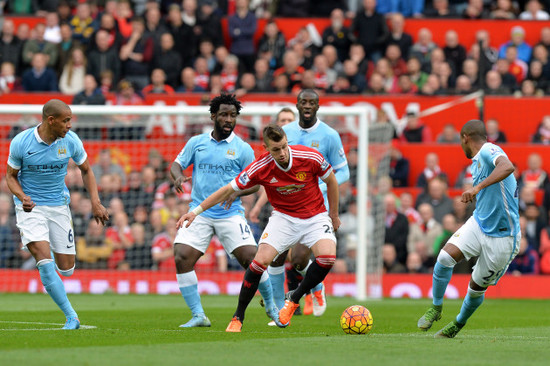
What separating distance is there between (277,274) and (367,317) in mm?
2478

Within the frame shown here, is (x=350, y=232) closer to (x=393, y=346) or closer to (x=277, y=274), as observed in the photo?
(x=277, y=274)

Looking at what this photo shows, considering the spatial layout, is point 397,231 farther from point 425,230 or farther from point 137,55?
point 137,55

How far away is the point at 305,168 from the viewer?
35.8ft

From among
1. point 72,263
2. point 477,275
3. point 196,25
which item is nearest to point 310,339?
point 477,275

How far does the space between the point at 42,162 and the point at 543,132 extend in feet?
45.7

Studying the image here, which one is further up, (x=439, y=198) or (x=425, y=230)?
(x=439, y=198)

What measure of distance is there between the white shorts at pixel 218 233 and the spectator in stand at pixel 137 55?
1229cm

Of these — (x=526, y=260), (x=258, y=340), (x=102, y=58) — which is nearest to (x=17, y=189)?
(x=258, y=340)

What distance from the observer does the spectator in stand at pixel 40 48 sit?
24.0 m

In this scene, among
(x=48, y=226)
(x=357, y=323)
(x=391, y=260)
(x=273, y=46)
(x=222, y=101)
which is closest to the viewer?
(x=357, y=323)

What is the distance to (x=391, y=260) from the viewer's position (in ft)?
66.0

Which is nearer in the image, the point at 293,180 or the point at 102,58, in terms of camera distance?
the point at 293,180

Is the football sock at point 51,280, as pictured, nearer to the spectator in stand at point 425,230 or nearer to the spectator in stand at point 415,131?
the spectator in stand at point 425,230

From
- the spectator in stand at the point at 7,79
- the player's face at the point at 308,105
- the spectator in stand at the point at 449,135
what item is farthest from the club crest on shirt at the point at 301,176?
the spectator in stand at the point at 7,79
